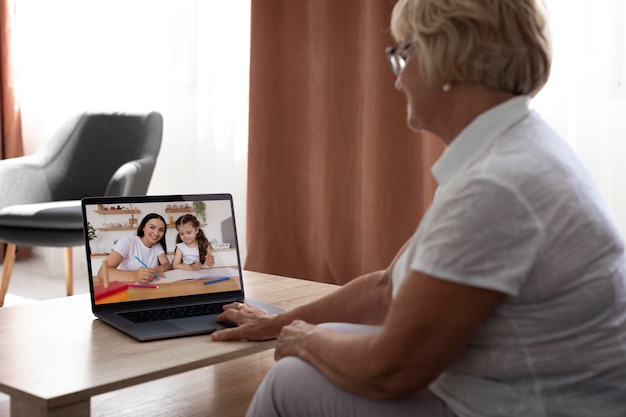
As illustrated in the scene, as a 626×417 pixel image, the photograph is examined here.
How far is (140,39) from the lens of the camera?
421 cm

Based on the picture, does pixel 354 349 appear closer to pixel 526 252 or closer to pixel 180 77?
pixel 526 252

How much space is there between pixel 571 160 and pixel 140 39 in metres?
3.41

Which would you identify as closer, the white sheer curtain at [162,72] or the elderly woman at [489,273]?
the elderly woman at [489,273]

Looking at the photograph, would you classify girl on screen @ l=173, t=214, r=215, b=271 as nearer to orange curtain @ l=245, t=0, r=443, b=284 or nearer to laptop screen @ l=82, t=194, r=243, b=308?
laptop screen @ l=82, t=194, r=243, b=308

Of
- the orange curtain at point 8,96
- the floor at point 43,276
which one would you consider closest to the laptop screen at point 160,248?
the floor at point 43,276

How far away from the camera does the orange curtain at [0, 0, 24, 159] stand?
4.69 metres

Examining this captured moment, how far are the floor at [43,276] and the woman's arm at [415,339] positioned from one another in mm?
2933

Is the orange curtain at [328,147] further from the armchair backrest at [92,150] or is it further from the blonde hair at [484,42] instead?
the blonde hair at [484,42]

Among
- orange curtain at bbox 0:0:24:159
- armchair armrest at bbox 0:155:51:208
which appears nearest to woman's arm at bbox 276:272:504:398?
armchair armrest at bbox 0:155:51:208

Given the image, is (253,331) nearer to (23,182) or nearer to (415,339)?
(415,339)

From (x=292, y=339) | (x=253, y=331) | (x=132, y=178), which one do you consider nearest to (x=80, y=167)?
(x=132, y=178)

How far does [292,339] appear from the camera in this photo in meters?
1.30

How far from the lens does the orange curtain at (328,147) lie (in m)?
3.35

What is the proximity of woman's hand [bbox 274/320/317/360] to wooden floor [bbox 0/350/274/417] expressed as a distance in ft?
2.05
